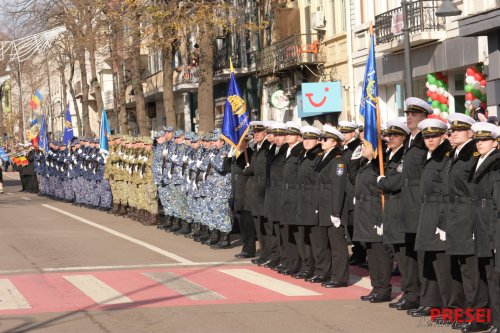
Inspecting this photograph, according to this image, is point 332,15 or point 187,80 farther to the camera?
A: point 187,80

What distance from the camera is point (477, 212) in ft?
34.1

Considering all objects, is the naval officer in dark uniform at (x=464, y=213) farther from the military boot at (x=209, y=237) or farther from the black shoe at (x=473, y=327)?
the military boot at (x=209, y=237)

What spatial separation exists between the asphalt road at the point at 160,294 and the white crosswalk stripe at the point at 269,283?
0.01 meters

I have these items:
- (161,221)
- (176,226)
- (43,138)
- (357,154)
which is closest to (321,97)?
(43,138)

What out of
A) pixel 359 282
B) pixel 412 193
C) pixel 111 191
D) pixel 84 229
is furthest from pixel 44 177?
pixel 412 193

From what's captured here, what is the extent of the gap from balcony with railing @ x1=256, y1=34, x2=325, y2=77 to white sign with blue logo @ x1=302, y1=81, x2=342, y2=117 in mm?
1343

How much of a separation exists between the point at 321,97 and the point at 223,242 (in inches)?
692

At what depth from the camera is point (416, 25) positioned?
28594 mm

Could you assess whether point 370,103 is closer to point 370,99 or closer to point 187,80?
point 370,99

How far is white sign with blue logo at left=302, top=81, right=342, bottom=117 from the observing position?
3588cm

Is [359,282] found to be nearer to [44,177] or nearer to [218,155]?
[218,155]

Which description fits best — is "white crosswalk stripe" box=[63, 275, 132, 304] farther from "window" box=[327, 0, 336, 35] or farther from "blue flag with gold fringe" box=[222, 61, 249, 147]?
"window" box=[327, 0, 336, 35]

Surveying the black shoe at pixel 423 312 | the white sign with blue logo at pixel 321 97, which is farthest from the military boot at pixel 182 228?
the white sign with blue logo at pixel 321 97

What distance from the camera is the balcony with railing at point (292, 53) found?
123 ft
